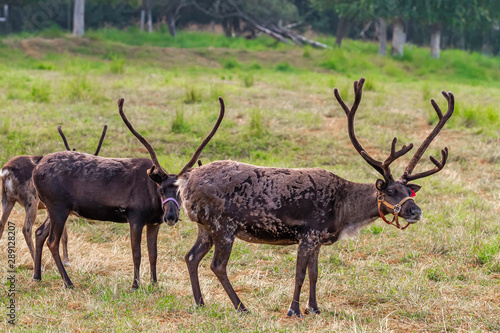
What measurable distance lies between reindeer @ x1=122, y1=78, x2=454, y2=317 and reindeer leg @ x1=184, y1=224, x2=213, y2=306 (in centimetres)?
1

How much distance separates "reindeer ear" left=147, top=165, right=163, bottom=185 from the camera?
6432 millimetres

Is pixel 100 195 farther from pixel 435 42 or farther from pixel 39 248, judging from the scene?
pixel 435 42

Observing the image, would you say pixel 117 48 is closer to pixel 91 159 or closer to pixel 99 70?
pixel 99 70

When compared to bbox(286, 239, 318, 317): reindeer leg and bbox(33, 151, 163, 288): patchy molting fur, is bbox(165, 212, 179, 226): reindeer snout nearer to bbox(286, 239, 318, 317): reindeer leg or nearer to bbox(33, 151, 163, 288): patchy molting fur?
bbox(33, 151, 163, 288): patchy molting fur

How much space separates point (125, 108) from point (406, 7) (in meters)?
18.9

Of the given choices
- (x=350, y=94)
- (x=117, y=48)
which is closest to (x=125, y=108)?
(x=350, y=94)

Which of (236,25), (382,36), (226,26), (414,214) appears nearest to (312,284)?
(414,214)

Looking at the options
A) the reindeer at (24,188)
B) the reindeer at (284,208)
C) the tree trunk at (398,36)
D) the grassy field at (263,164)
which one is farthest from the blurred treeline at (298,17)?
the reindeer at (284,208)

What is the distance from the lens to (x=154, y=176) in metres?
6.45

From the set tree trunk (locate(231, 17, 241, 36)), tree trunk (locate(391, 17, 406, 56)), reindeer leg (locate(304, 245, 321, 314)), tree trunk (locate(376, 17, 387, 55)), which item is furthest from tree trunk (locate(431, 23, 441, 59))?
reindeer leg (locate(304, 245, 321, 314))

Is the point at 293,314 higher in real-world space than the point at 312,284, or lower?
lower

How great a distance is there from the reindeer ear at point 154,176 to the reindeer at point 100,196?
203mm

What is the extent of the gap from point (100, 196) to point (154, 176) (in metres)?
0.73

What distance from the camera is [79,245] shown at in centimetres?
806
